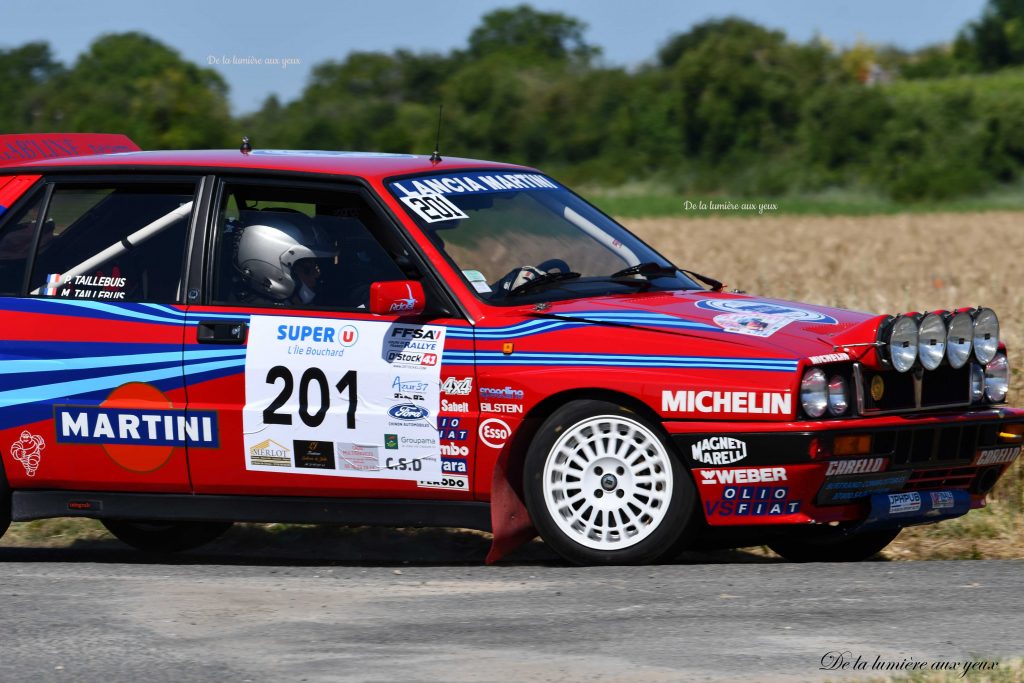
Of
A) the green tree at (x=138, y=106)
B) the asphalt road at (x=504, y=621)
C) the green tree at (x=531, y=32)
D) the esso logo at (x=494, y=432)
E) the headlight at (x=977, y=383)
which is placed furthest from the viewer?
the green tree at (x=531, y=32)

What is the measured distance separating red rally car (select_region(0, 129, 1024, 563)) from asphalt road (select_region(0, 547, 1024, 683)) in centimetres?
28

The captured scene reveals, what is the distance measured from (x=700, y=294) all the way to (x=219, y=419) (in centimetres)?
212

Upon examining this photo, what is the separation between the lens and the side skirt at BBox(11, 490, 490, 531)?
6684 millimetres

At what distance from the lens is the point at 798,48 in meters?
63.2

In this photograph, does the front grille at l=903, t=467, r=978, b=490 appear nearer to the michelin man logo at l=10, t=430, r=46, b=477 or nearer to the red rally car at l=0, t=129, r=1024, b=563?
the red rally car at l=0, t=129, r=1024, b=563

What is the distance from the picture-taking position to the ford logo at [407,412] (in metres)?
6.62

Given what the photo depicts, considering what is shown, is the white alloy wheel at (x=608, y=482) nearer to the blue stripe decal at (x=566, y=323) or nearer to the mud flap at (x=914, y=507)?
the blue stripe decal at (x=566, y=323)

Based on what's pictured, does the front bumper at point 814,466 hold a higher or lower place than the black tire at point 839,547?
higher

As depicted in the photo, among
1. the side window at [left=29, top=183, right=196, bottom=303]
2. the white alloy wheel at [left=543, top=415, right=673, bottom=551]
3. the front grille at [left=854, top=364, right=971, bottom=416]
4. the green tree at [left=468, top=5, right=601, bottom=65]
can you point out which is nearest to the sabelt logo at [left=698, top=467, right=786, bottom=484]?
the white alloy wheel at [left=543, top=415, right=673, bottom=551]

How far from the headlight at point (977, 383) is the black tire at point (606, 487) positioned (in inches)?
52.8

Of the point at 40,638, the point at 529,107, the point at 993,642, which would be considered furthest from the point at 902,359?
the point at 529,107

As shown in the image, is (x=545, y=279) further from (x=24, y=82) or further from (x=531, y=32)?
(x=531, y=32)

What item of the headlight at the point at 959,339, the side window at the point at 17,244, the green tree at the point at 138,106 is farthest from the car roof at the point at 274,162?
the green tree at the point at 138,106

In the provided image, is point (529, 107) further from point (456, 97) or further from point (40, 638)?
point (40, 638)
